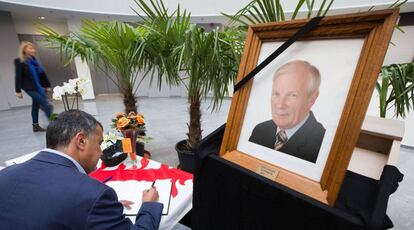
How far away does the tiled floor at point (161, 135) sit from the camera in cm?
183

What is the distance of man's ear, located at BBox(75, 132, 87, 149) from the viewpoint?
0.77m

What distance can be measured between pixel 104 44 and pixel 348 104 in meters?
1.83

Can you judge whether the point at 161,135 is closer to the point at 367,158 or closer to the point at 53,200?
the point at 53,200

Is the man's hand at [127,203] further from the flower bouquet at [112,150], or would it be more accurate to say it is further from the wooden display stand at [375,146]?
the wooden display stand at [375,146]

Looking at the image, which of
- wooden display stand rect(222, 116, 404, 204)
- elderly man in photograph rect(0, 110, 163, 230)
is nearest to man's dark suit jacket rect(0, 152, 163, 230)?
elderly man in photograph rect(0, 110, 163, 230)

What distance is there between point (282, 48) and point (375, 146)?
0.45 meters

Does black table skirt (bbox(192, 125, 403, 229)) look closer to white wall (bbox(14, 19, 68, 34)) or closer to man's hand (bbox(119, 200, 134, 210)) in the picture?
man's hand (bbox(119, 200, 134, 210))

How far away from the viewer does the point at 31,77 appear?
3357 mm

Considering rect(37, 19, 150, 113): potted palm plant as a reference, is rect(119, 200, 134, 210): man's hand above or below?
below

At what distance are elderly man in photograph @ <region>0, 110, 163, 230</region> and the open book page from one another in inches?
5.6

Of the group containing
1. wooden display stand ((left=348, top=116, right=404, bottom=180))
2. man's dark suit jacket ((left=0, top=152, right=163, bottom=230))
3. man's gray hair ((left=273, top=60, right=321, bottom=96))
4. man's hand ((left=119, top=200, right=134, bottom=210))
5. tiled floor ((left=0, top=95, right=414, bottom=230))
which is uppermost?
man's gray hair ((left=273, top=60, right=321, bottom=96))

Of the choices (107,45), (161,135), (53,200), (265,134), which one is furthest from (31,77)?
(265,134)

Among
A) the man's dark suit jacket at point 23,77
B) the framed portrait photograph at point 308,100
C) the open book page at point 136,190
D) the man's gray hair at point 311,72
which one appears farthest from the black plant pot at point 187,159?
the man's dark suit jacket at point 23,77

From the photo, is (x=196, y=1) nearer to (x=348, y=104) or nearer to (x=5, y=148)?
(x=5, y=148)
